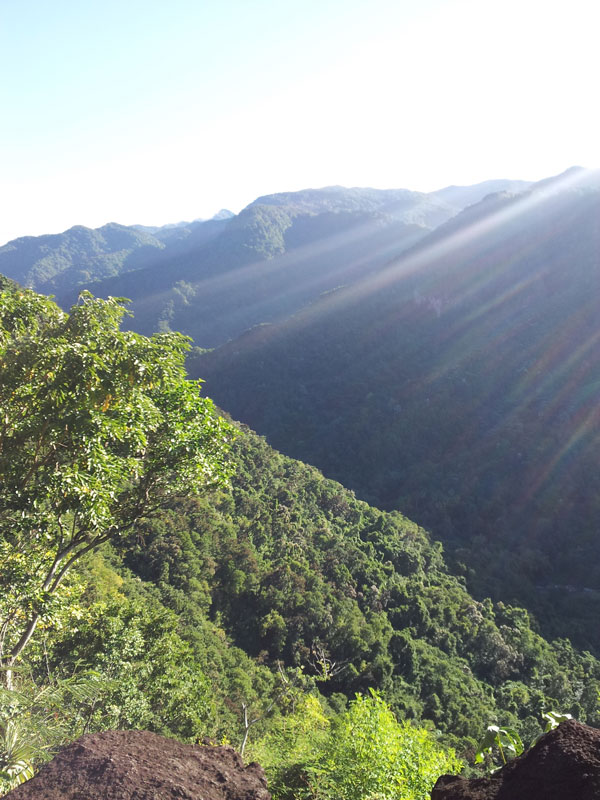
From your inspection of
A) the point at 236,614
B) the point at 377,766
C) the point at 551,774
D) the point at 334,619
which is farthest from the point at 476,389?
the point at 551,774

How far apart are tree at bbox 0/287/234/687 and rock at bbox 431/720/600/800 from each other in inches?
194

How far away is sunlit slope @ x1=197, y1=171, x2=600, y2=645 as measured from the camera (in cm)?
5375

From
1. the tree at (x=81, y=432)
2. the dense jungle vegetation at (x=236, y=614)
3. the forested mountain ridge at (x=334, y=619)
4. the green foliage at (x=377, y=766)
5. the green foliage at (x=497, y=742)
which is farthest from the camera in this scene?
the forested mountain ridge at (x=334, y=619)

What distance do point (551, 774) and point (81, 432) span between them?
569 cm

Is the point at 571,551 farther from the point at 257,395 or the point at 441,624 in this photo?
the point at 257,395

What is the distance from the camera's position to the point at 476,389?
7950cm

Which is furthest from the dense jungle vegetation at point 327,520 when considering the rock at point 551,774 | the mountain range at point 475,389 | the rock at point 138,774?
the rock at point 551,774

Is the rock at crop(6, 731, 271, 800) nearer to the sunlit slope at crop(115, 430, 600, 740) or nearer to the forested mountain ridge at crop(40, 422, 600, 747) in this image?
the forested mountain ridge at crop(40, 422, 600, 747)

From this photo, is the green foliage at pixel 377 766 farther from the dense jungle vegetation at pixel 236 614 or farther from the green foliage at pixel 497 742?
the green foliage at pixel 497 742

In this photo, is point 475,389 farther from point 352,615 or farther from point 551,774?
point 551,774

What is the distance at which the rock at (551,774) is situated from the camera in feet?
8.98

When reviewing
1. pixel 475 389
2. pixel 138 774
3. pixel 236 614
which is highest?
pixel 138 774

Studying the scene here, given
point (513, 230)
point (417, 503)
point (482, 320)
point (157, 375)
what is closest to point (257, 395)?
point (417, 503)

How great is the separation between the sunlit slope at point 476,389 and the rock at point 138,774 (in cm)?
4488
